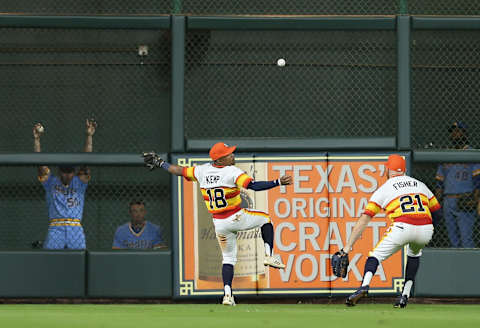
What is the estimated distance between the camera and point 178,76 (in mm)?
11930

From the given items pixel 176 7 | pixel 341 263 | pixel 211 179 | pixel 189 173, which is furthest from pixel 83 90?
pixel 341 263

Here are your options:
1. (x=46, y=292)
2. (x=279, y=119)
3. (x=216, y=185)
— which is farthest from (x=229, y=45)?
(x=46, y=292)

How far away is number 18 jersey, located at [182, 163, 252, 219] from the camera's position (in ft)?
33.8

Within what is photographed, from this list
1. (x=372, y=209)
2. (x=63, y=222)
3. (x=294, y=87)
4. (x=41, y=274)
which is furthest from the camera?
(x=294, y=87)

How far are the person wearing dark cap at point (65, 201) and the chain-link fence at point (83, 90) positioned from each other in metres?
1.04

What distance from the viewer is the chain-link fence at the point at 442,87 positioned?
42.8 ft

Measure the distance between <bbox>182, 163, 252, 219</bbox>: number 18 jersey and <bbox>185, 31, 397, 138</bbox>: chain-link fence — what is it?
8.64 feet

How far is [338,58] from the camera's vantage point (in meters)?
13.0

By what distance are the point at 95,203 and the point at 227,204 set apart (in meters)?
3.34

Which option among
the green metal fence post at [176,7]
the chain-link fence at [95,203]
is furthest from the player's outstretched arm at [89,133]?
the green metal fence post at [176,7]

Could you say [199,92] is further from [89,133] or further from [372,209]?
[372,209]

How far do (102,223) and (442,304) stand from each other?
496 cm

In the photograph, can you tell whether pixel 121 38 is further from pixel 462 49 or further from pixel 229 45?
pixel 462 49

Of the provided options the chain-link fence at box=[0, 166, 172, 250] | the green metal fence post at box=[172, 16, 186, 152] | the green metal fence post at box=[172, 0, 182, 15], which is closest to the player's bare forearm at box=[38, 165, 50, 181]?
the chain-link fence at box=[0, 166, 172, 250]
